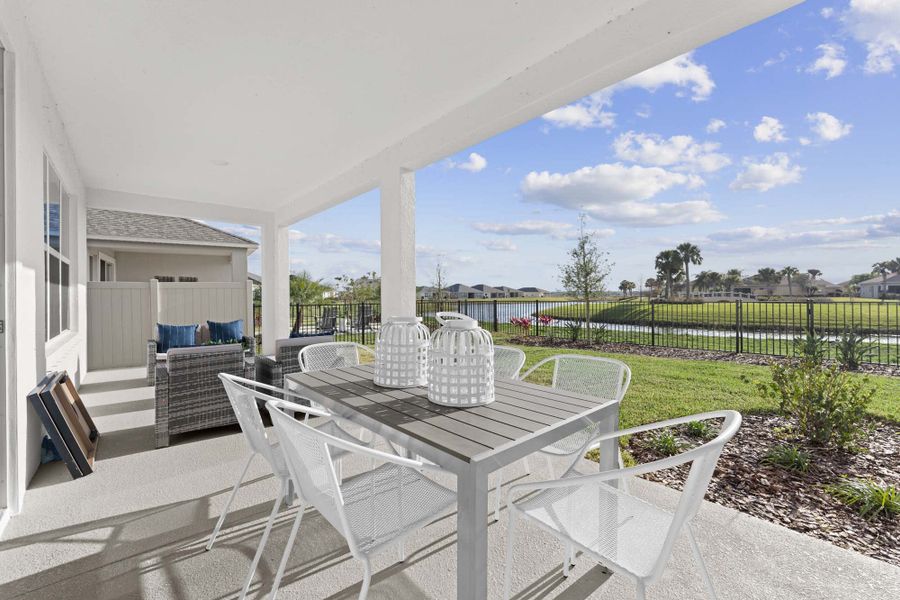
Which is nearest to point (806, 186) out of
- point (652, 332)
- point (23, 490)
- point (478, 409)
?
point (652, 332)

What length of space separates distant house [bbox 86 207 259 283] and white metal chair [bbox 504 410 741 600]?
9434 mm

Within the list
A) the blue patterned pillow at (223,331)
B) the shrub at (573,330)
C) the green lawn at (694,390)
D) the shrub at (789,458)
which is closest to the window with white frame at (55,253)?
the blue patterned pillow at (223,331)

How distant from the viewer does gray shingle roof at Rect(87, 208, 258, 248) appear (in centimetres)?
869

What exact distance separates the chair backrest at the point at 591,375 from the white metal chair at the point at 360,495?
Answer: 1.15 meters

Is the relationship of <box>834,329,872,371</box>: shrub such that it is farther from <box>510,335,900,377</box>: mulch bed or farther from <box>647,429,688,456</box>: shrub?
<box>647,429,688,456</box>: shrub

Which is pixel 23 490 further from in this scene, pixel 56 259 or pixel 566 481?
pixel 566 481

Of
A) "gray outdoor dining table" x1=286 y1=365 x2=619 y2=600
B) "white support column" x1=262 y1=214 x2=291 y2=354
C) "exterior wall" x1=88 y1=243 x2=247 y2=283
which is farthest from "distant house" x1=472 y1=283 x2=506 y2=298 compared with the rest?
"gray outdoor dining table" x1=286 y1=365 x2=619 y2=600

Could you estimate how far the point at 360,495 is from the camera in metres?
1.69

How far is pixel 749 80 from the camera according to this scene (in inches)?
184

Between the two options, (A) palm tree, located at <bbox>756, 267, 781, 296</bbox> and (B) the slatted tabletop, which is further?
(A) palm tree, located at <bbox>756, 267, 781, 296</bbox>

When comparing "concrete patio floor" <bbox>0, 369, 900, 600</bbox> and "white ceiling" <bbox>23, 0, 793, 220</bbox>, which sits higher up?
"white ceiling" <bbox>23, 0, 793, 220</bbox>

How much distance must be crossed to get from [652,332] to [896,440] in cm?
406

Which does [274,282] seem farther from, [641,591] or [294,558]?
[641,591]

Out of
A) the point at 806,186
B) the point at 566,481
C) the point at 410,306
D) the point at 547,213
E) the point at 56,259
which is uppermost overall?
the point at 547,213
